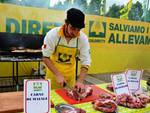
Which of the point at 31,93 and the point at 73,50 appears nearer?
the point at 31,93

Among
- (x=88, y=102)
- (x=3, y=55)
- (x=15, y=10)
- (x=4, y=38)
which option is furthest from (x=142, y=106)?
(x=15, y=10)

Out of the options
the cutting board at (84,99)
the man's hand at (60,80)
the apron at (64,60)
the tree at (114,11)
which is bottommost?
the cutting board at (84,99)

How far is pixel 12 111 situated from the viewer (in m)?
1.36

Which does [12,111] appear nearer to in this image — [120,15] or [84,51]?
[84,51]

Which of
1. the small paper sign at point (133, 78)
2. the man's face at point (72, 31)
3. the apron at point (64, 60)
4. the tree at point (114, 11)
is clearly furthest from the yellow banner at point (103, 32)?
the small paper sign at point (133, 78)

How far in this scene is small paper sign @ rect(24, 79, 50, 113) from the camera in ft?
3.66

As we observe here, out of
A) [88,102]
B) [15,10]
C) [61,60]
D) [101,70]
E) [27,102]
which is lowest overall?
[101,70]

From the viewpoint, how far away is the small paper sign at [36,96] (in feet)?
3.66

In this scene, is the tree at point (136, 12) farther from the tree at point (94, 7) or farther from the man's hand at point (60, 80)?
the man's hand at point (60, 80)

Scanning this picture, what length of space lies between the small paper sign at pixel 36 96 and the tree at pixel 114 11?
17.0 feet

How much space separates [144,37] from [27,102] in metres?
6.32

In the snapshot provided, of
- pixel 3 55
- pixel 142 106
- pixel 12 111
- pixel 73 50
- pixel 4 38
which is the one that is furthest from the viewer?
pixel 4 38

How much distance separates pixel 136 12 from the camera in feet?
21.4

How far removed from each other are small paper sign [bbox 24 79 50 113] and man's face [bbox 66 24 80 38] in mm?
682
